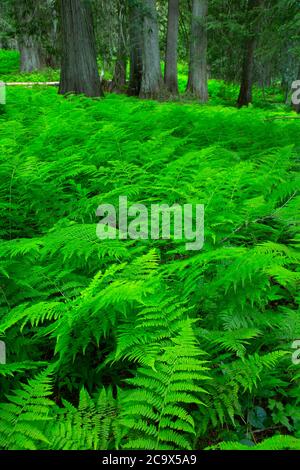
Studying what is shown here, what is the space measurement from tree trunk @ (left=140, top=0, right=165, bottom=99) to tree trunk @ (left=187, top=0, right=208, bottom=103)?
2652 millimetres

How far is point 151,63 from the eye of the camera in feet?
36.2

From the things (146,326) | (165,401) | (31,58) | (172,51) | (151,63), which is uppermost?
(31,58)

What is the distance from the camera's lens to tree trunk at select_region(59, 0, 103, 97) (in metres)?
8.34

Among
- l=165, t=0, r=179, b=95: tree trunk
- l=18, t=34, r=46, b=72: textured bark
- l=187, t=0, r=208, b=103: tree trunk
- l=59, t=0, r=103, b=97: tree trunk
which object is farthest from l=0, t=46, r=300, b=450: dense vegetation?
l=18, t=34, r=46, b=72: textured bark

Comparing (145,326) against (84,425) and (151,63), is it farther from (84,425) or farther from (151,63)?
(151,63)

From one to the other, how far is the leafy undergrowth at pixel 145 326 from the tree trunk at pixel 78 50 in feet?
18.9

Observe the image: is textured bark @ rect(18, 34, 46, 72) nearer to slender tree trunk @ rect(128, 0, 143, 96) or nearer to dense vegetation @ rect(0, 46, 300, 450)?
slender tree trunk @ rect(128, 0, 143, 96)

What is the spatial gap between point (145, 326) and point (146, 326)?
11mm

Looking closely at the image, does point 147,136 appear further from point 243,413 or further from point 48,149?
point 243,413

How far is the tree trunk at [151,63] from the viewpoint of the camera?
10836mm

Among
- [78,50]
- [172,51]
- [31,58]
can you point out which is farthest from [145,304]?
[31,58]

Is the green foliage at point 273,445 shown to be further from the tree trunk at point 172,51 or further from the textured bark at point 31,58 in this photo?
the textured bark at point 31,58
